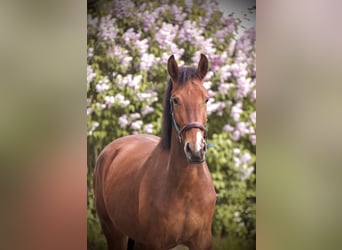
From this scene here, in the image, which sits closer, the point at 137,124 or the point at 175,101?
the point at 175,101

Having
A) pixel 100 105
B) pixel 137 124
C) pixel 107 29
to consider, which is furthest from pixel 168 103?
pixel 107 29

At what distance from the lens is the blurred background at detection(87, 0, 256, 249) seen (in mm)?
2158

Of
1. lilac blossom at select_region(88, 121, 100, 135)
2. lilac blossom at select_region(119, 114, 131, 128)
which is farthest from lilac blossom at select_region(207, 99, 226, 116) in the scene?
lilac blossom at select_region(88, 121, 100, 135)

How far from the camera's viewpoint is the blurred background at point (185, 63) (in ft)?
7.08

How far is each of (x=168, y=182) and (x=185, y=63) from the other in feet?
1.59

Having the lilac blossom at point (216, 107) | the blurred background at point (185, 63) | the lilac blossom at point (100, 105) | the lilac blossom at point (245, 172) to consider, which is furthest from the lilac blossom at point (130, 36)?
the lilac blossom at point (245, 172)

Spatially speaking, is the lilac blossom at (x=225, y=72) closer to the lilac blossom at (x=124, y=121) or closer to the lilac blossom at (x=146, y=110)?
Result: the lilac blossom at (x=146, y=110)

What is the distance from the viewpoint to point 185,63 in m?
2.16

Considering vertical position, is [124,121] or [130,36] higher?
[130,36]

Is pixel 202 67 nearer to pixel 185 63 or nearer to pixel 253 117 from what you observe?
pixel 185 63
